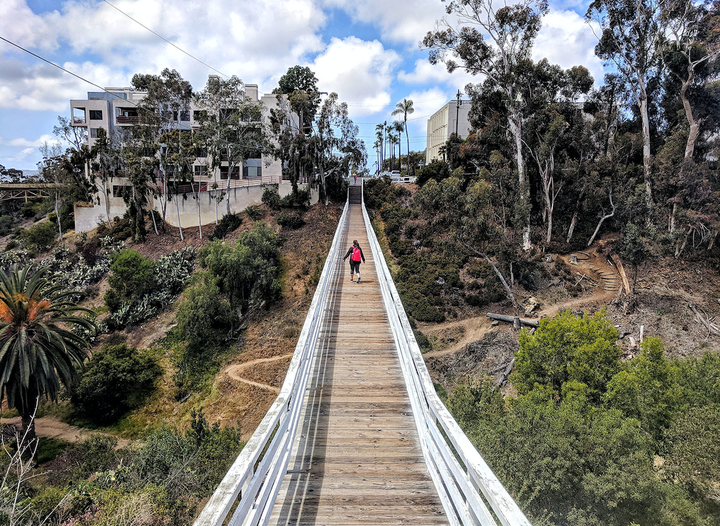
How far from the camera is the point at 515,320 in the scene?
19.2m

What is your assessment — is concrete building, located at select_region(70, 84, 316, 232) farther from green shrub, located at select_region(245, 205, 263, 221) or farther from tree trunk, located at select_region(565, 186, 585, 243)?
tree trunk, located at select_region(565, 186, 585, 243)

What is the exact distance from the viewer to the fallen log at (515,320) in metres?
19.2

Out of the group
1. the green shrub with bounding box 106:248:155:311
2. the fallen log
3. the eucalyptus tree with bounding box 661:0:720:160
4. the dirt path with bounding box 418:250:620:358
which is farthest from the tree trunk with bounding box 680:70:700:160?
the green shrub with bounding box 106:248:155:311

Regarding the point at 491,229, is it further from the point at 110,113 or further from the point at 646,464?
the point at 110,113

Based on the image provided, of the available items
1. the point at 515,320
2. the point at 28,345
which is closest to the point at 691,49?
the point at 515,320

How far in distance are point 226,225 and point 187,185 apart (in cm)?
1111

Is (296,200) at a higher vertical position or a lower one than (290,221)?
higher

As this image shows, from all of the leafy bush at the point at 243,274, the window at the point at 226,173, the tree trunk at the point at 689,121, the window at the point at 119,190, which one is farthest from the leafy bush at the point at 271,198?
the tree trunk at the point at 689,121

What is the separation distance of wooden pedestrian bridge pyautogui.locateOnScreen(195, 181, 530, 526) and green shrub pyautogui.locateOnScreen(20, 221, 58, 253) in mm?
43345

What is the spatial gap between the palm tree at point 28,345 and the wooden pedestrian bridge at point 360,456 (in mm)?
13083

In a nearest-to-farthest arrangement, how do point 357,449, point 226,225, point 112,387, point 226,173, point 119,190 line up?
point 357,449 → point 112,387 → point 226,225 → point 119,190 → point 226,173

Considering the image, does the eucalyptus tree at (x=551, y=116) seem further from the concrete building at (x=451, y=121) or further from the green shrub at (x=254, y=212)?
the green shrub at (x=254, y=212)

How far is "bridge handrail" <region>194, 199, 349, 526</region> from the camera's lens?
2662 mm

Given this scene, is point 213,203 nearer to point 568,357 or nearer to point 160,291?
point 160,291
